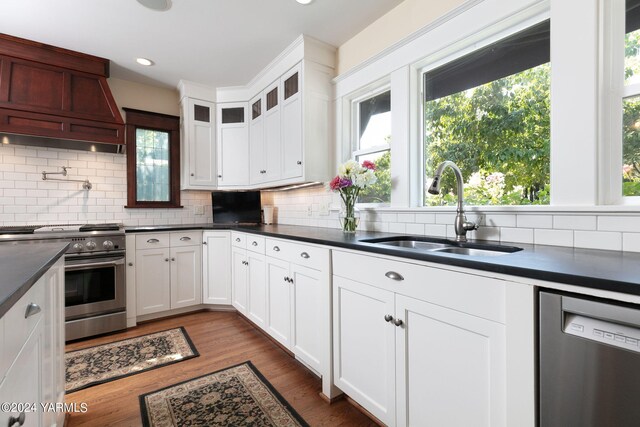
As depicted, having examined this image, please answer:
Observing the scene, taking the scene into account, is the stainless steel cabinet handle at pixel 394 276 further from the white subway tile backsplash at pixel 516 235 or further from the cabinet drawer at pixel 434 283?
the white subway tile backsplash at pixel 516 235

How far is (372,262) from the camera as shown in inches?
56.3

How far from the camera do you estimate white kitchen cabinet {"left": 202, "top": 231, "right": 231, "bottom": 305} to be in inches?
126

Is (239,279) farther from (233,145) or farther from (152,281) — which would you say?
(233,145)

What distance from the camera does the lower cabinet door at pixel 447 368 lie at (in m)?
0.96

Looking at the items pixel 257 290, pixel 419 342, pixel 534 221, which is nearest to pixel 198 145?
pixel 257 290

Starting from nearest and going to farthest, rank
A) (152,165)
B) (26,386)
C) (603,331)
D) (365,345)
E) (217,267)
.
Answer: (603,331) → (26,386) → (365,345) → (217,267) → (152,165)

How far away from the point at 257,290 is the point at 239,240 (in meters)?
0.62

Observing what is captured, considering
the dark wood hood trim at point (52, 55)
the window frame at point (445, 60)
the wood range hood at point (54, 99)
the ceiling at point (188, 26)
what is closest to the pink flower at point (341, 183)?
the window frame at point (445, 60)

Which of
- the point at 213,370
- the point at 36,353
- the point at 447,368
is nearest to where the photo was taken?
the point at 36,353

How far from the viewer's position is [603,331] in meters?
0.72

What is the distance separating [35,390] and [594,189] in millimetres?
2257

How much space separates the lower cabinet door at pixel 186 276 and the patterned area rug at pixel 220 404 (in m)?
1.38

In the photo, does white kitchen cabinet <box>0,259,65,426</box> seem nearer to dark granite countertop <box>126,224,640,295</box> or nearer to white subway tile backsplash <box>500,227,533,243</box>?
dark granite countertop <box>126,224,640,295</box>

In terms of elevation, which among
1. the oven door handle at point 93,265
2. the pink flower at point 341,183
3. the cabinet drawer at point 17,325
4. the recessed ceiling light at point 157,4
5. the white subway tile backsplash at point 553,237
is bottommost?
the oven door handle at point 93,265
